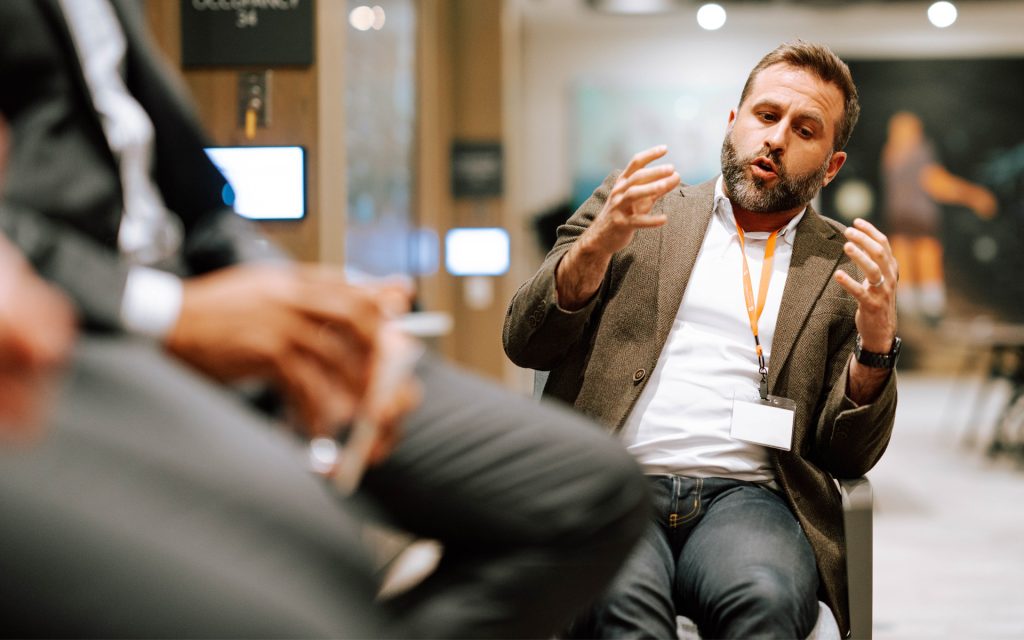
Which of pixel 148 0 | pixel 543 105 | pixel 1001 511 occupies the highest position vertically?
pixel 148 0

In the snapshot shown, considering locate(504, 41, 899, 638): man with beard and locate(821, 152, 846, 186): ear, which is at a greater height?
locate(821, 152, 846, 186): ear

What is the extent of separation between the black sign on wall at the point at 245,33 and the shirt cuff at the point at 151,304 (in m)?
3.00

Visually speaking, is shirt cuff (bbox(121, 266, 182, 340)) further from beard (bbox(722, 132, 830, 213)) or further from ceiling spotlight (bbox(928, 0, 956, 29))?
ceiling spotlight (bbox(928, 0, 956, 29))

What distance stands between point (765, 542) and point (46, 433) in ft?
4.05

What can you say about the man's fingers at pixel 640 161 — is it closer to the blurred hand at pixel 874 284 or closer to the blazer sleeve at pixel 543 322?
the blazer sleeve at pixel 543 322

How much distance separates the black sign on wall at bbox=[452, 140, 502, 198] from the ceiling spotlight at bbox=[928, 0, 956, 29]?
5005 millimetres

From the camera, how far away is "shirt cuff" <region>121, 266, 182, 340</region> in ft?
2.75

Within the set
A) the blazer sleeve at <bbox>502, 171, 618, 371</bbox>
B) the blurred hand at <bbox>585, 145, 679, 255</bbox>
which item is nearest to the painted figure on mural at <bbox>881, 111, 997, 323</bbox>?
the blazer sleeve at <bbox>502, 171, 618, 371</bbox>

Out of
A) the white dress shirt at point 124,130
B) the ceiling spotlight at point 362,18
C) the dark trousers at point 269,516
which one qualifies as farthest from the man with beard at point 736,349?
the ceiling spotlight at point 362,18

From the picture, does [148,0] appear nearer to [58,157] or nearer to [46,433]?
[58,157]

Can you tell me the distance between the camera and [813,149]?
204cm

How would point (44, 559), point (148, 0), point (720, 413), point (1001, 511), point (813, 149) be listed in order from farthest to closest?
point (1001, 511), point (148, 0), point (813, 149), point (720, 413), point (44, 559)

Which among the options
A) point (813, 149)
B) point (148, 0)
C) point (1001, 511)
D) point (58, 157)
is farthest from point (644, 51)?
point (58, 157)

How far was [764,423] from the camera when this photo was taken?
5.92ft
